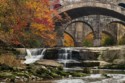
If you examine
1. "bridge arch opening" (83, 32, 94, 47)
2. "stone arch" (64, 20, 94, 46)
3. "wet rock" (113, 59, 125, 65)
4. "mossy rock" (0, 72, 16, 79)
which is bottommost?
"wet rock" (113, 59, 125, 65)

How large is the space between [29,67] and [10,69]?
1.90m

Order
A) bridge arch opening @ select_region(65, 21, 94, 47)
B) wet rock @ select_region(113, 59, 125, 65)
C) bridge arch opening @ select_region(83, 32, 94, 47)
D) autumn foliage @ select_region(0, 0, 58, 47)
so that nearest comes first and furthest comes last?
1. autumn foliage @ select_region(0, 0, 58, 47)
2. wet rock @ select_region(113, 59, 125, 65)
3. bridge arch opening @ select_region(83, 32, 94, 47)
4. bridge arch opening @ select_region(65, 21, 94, 47)

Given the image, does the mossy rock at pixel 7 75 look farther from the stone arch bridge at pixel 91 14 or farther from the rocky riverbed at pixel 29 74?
the stone arch bridge at pixel 91 14

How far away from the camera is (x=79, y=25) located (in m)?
75.8

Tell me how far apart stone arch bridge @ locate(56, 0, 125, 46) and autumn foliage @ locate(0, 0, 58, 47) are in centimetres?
429

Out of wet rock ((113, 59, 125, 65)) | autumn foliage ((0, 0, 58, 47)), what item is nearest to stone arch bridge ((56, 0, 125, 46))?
autumn foliage ((0, 0, 58, 47))

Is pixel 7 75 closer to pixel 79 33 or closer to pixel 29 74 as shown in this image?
pixel 29 74

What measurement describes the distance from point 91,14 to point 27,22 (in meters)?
21.9

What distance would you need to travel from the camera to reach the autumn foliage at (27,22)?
3007cm

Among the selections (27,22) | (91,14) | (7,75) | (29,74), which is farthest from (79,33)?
(7,75)

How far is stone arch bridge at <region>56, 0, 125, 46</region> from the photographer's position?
51.7 m

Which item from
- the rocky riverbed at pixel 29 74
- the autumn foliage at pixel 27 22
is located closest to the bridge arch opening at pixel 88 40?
the autumn foliage at pixel 27 22

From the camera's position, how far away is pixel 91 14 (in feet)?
199

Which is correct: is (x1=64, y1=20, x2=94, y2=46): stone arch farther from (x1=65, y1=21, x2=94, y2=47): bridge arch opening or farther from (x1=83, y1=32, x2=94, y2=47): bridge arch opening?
(x1=83, y1=32, x2=94, y2=47): bridge arch opening
